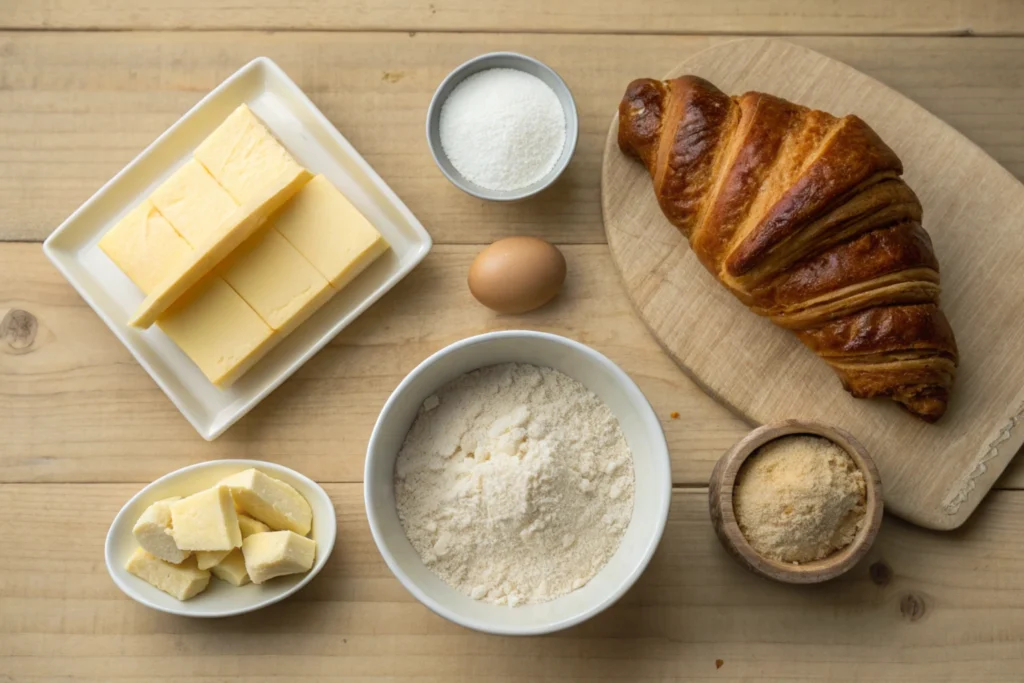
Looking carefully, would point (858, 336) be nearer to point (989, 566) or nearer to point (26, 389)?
point (989, 566)

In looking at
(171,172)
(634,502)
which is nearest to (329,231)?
(171,172)

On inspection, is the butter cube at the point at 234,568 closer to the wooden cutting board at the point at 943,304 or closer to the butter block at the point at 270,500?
the butter block at the point at 270,500

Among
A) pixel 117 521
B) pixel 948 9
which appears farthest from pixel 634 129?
pixel 117 521

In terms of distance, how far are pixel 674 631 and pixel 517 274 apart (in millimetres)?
675

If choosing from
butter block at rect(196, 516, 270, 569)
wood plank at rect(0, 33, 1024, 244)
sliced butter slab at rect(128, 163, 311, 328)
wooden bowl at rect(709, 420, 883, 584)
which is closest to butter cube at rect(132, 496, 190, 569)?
butter block at rect(196, 516, 270, 569)

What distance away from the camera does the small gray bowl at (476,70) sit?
1436 millimetres

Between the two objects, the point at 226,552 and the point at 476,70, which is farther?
the point at 476,70

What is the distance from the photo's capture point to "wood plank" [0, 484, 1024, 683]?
1.44m

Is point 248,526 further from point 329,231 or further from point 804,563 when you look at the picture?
point 804,563

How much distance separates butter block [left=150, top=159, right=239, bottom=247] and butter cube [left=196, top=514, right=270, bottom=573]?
1.58 ft

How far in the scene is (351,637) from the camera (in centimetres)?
145

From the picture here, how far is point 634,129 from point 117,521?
3.59 ft

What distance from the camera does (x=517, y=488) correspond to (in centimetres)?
124

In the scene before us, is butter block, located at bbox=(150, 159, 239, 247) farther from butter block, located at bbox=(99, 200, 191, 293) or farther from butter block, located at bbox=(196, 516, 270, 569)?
butter block, located at bbox=(196, 516, 270, 569)
